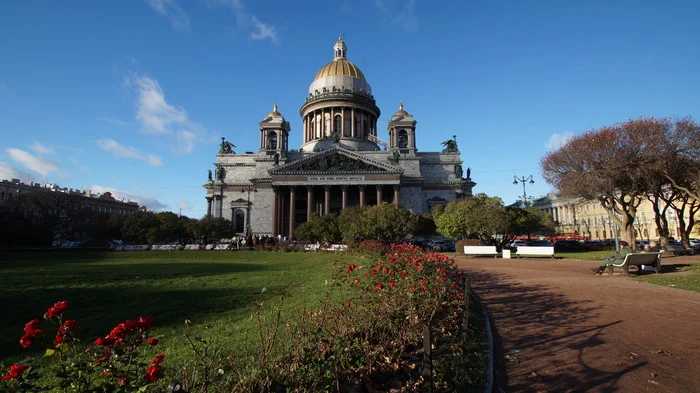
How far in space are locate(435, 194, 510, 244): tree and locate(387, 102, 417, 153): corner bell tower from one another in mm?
19948

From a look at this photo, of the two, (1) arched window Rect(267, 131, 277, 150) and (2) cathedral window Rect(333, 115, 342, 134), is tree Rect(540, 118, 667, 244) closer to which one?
(2) cathedral window Rect(333, 115, 342, 134)

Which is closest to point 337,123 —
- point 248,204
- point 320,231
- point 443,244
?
point 248,204

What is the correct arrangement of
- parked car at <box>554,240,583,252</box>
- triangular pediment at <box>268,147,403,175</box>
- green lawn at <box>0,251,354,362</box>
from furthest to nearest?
triangular pediment at <box>268,147,403,175</box>, parked car at <box>554,240,583,252</box>, green lawn at <box>0,251,354,362</box>

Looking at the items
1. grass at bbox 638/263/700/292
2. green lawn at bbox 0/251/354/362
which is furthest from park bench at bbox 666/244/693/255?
green lawn at bbox 0/251/354/362

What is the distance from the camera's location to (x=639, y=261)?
15.0 metres

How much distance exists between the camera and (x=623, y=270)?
15273 mm

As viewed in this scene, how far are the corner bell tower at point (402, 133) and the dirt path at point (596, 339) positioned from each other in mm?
45074

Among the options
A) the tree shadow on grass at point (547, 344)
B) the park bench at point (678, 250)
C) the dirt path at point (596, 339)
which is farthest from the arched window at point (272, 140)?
the tree shadow on grass at point (547, 344)

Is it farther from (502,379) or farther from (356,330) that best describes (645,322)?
(356,330)

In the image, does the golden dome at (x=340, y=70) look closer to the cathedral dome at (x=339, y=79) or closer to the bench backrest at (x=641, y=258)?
the cathedral dome at (x=339, y=79)

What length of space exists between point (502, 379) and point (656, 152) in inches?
1089

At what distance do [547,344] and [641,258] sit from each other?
11593mm

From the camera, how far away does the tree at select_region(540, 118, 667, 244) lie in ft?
84.4

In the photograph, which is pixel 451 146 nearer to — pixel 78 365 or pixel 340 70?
pixel 340 70
